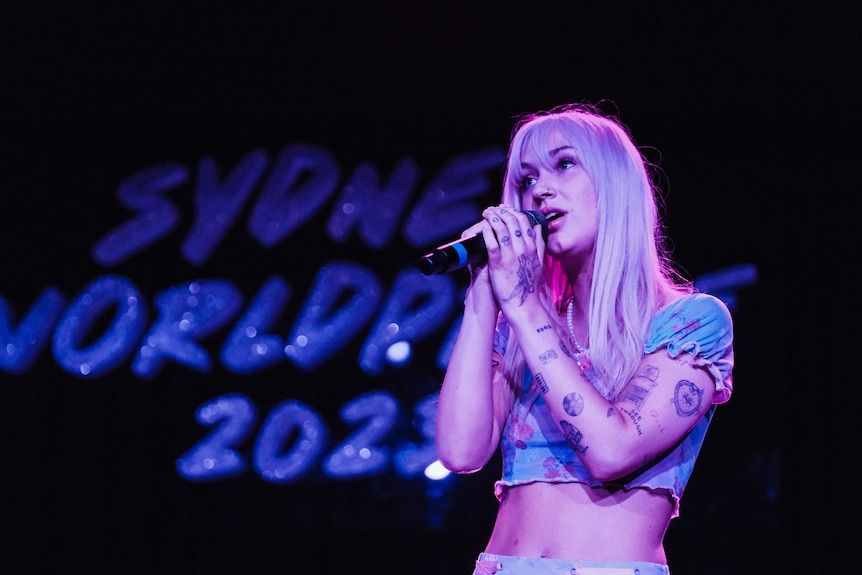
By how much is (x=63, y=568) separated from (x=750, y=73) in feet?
11.1

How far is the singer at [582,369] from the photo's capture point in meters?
1.41

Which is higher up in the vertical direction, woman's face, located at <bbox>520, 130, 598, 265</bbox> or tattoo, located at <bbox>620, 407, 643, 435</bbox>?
woman's face, located at <bbox>520, 130, 598, 265</bbox>

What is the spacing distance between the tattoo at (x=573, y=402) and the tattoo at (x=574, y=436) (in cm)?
2

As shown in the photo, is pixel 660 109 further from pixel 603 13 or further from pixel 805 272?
pixel 805 272

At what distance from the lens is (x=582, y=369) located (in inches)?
61.8

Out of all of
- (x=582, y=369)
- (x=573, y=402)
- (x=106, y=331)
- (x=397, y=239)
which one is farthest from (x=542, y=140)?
(x=106, y=331)

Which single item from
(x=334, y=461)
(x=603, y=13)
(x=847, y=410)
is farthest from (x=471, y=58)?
(x=847, y=410)

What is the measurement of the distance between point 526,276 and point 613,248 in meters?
0.21

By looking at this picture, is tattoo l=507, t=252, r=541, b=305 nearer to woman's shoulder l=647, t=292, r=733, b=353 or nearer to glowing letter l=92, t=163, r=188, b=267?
woman's shoulder l=647, t=292, r=733, b=353

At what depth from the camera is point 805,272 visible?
3736 millimetres

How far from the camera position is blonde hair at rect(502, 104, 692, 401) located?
1.53 meters

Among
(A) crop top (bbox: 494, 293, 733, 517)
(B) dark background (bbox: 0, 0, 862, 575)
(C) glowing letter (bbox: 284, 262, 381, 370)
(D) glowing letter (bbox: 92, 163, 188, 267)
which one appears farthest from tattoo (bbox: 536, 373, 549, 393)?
(D) glowing letter (bbox: 92, 163, 188, 267)

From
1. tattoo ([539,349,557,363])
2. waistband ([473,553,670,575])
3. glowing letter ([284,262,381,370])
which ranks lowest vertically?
glowing letter ([284,262,381,370])

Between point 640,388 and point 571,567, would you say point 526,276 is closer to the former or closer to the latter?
point 640,388
